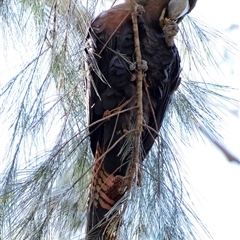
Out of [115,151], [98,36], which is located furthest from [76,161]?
[98,36]

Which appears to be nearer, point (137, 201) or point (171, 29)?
point (137, 201)

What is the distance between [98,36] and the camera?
1.86m

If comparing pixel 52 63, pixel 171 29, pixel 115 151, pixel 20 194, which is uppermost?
pixel 171 29

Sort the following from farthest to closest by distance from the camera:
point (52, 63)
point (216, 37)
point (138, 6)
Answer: point (216, 37), point (138, 6), point (52, 63)

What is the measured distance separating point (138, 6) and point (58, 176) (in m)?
0.54

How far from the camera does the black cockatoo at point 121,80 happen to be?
170 cm

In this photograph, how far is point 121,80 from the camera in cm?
180

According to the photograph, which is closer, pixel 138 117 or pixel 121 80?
pixel 138 117

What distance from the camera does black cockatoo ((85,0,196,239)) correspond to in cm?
170

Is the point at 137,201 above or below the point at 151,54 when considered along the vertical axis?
below

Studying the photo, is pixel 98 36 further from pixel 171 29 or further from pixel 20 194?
pixel 20 194

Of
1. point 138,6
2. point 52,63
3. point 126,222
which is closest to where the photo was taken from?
point 126,222

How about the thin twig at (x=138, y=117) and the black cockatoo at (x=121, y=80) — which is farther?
the black cockatoo at (x=121, y=80)

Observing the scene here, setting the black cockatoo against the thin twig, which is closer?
the thin twig
